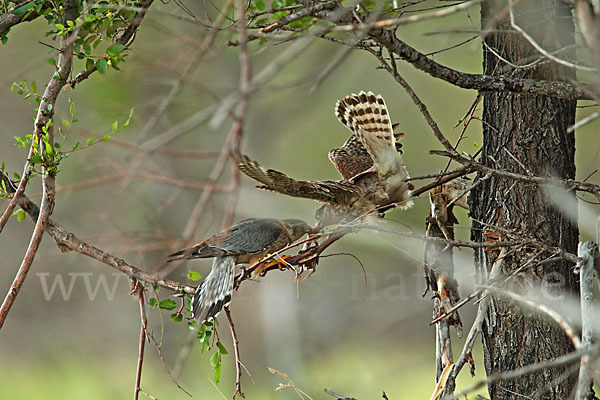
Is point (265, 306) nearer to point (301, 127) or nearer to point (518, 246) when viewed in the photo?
point (301, 127)

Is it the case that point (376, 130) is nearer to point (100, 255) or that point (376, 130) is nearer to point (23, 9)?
point (100, 255)

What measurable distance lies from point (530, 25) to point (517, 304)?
2.21 feet

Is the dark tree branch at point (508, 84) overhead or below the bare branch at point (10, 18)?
below

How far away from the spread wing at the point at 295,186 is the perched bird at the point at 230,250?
0.11 meters

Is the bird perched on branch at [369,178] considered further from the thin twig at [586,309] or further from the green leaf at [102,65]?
the thin twig at [586,309]

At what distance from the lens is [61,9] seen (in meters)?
1.63

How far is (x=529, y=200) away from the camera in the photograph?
1.64 metres

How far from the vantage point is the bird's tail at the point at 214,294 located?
1.63 metres

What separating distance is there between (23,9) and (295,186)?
2.66 ft

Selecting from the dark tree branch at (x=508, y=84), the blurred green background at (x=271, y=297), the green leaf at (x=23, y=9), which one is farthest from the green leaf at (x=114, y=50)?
the blurred green background at (x=271, y=297)

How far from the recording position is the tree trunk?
1.59 meters

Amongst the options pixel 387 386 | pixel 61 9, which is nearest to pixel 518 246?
pixel 61 9

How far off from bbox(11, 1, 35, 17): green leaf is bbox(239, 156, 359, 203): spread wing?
0.64 m

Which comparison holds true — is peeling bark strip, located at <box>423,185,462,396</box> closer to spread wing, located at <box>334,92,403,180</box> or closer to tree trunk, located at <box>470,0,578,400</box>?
tree trunk, located at <box>470,0,578,400</box>
